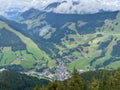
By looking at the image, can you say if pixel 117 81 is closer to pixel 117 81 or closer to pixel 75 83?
pixel 117 81

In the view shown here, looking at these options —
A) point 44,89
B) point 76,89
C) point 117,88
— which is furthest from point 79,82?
point 117,88

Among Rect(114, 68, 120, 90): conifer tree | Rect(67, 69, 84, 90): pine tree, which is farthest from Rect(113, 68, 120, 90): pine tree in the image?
Rect(67, 69, 84, 90): pine tree

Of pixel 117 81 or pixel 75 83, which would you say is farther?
pixel 117 81

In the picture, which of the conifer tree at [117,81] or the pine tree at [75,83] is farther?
the conifer tree at [117,81]

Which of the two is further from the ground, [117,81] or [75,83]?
[117,81]

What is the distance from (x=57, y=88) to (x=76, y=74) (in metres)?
6.28

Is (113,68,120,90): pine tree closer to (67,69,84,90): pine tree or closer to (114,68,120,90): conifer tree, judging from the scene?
(114,68,120,90): conifer tree

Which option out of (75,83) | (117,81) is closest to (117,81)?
(117,81)

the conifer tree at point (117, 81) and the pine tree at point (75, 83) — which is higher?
the conifer tree at point (117, 81)

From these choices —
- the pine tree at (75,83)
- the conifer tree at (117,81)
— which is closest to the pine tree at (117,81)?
the conifer tree at (117,81)

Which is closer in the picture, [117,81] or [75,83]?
[75,83]

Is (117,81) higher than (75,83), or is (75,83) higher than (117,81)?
(117,81)

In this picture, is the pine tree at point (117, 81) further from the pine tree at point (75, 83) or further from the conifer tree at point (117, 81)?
the pine tree at point (75, 83)

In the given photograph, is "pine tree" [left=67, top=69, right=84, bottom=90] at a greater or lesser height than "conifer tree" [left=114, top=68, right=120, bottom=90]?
lesser
